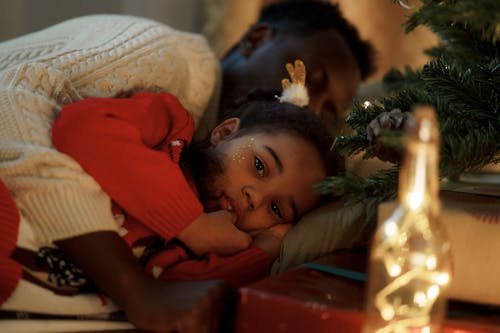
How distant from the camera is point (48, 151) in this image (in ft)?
2.96

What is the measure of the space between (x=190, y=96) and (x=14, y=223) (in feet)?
2.32

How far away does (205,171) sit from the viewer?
1.13 m

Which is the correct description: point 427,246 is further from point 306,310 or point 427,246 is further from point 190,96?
point 190,96

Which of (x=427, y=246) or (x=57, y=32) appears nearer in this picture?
(x=427, y=246)

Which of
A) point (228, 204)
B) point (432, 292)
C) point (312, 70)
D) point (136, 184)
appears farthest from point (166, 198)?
point (312, 70)

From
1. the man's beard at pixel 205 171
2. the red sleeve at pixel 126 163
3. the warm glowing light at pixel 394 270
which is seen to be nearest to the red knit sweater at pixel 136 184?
the red sleeve at pixel 126 163

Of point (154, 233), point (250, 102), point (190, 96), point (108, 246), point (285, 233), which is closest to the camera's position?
point (108, 246)

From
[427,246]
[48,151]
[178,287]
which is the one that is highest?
[427,246]

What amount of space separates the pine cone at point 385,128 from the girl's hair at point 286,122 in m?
0.31

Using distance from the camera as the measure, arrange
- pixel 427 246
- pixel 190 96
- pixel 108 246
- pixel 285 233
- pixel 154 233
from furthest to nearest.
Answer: pixel 190 96, pixel 285 233, pixel 154 233, pixel 108 246, pixel 427 246

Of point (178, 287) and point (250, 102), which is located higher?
point (250, 102)

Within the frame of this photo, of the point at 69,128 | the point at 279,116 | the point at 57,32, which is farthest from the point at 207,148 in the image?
the point at 57,32

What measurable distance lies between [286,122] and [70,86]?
40 cm

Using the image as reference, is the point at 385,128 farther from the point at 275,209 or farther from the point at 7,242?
the point at 7,242
